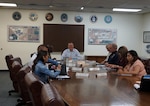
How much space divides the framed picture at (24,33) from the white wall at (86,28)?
0.42ft

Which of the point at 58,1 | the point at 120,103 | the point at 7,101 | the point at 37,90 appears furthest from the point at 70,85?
the point at 58,1

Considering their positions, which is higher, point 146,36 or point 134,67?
point 146,36

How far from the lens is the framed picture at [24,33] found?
9.69m

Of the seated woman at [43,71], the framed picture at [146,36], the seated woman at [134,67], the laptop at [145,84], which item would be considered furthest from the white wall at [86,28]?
the laptop at [145,84]

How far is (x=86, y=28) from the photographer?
10.1 meters

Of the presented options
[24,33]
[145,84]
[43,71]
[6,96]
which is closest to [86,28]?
[24,33]

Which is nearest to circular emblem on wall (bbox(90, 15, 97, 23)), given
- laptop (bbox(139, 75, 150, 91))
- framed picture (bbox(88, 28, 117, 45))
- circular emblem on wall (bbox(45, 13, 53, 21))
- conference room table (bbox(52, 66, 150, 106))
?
framed picture (bbox(88, 28, 117, 45))

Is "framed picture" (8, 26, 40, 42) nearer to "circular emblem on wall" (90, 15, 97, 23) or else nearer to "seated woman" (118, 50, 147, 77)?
"circular emblem on wall" (90, 15, 97, 23)

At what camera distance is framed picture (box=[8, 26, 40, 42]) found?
9.69 m

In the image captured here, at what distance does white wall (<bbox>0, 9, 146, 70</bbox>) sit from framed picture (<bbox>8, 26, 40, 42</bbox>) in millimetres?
128

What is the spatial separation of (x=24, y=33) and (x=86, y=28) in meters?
2.61

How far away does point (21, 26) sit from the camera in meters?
9.73

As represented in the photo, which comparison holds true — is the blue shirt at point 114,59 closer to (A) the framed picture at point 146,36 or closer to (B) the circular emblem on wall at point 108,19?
(B) the circular emblem on wall at point 108,19

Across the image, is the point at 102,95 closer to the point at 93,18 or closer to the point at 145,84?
the point at 145,84
